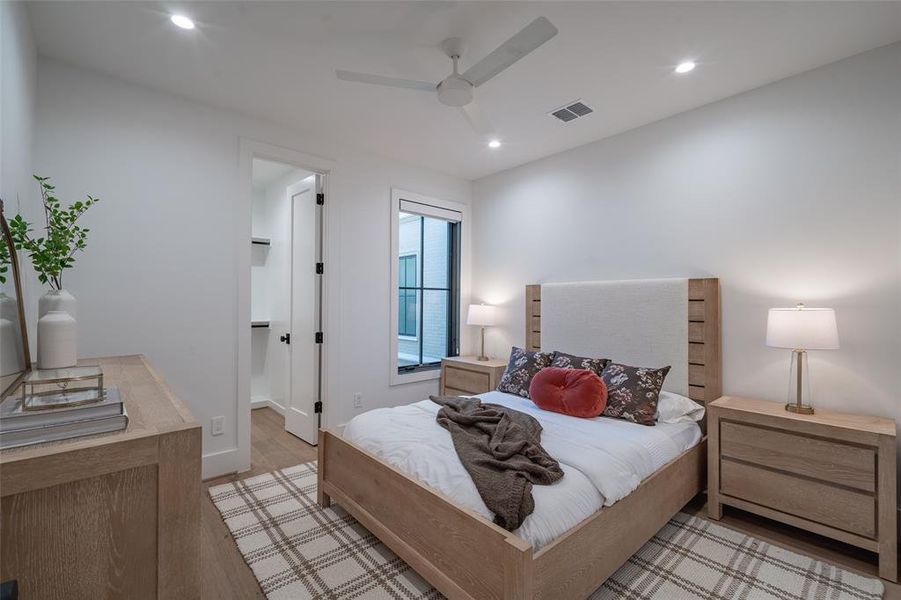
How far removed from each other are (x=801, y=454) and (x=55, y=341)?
140 inches

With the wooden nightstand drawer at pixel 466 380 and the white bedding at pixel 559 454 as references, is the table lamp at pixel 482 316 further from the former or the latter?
the white bedding at pixel 559 454

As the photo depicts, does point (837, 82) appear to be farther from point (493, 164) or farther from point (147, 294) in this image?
point (147, 294)

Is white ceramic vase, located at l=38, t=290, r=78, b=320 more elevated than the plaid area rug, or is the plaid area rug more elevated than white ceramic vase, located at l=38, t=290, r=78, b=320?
white ceramic vase, located at l=38, t=290, r=78, b=320

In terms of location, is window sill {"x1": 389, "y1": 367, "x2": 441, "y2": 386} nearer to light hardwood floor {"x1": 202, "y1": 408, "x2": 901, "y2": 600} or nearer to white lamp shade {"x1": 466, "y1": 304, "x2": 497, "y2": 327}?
white lamp shade {"x1": 466, "y1": 304, "x2": 497, "y2": 327}

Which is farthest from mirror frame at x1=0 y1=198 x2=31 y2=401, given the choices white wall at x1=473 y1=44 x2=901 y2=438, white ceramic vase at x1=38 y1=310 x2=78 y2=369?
white wall at x1=473 y1=44 x2=901 y2=438

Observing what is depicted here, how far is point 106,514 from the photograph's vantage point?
0.89 m

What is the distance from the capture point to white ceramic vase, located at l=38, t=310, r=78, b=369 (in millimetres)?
1573

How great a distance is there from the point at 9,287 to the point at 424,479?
1.91 metres

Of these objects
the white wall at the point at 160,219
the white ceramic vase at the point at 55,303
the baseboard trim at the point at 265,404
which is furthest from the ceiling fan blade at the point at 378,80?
the baseboard trim at the point at 265,404

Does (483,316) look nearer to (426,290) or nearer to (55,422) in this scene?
(426,290)

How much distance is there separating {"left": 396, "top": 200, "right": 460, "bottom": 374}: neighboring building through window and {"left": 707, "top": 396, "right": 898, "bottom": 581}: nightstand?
2702mm

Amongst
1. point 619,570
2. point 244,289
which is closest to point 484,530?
point 619,570

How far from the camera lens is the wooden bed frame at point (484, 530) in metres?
1.43

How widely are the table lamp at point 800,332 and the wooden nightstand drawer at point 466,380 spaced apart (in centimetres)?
221
